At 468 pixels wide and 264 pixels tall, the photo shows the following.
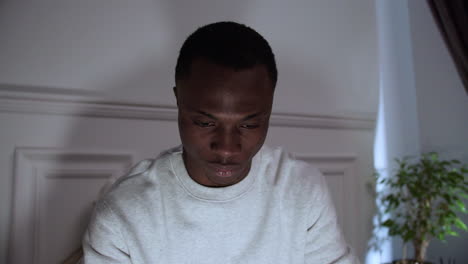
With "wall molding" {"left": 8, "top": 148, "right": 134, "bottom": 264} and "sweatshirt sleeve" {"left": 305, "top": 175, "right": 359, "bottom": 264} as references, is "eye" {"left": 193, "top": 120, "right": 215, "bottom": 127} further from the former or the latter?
"wall molding" {"left": 8, "top": 148, "right": 134, "bottom": 264}

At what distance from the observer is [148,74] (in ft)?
3.97

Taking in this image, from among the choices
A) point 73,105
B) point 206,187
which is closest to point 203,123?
point 206,187

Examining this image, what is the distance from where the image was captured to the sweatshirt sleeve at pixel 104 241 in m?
0.69

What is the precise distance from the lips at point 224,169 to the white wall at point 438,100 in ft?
4.79

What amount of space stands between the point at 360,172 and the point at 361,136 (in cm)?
15

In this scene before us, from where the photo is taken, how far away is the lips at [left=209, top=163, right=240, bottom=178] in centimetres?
66

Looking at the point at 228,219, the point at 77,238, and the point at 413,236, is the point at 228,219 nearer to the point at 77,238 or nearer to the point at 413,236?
the point at 77,238

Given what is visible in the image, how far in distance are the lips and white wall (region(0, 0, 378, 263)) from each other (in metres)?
0.58

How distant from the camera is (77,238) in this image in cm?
112

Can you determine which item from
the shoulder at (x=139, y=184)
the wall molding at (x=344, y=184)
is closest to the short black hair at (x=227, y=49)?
the shoulder at (x=139, y=184)

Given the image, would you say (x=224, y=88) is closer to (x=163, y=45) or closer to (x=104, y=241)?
(x=104, y=241)

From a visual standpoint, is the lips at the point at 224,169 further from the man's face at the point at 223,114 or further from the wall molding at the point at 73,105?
the wall molding at the point at 73,105

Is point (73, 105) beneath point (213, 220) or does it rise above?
above

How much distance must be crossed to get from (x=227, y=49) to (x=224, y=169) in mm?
212
